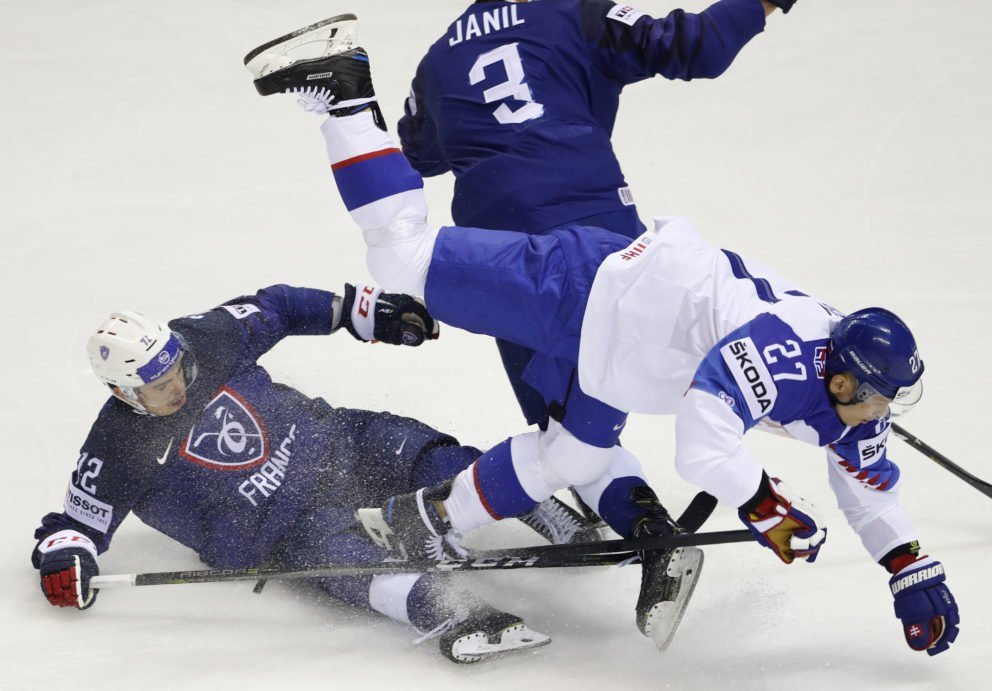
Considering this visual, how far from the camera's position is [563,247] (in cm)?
293

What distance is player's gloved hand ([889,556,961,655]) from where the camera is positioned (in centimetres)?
293

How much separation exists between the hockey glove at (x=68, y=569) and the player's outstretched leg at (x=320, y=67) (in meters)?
1.33

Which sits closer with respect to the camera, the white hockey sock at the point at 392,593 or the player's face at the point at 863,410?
the player's face at the point at 863,410

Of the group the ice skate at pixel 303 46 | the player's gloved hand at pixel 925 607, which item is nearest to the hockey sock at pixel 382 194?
the ice skate at pixel 303 46

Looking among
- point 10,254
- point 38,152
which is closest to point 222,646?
point 10,254

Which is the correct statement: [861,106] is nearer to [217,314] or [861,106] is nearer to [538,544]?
[538,544]

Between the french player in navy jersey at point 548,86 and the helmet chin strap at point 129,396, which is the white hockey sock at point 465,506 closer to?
the french player in navy jersey at point 548,86

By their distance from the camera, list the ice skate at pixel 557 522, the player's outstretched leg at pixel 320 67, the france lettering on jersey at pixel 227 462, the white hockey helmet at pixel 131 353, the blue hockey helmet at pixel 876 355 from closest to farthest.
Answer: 1. the blue hockey helmet at pixel 876 355
2. the player's outstretched leg at pixel 320 67
3. the white hockey helmet at pixel 131 353
4. the france lettering on jersey at pixel 227 462
5. the ice skate at pixel 557 522

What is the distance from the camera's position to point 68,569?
325cm

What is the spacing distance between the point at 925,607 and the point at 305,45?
1.93 metres

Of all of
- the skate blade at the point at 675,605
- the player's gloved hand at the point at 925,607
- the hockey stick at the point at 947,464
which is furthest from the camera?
the hockey stick at the point at 947,464

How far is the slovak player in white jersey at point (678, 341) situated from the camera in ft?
8.68

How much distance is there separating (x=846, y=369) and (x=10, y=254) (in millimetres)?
3852

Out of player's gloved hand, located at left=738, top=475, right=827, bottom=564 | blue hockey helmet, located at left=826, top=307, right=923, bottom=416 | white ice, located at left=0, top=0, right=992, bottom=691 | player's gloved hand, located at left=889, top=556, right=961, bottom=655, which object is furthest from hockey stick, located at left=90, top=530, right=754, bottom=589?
blue hockey helmet, located at left=826, top=307, right=923, bottom=416
